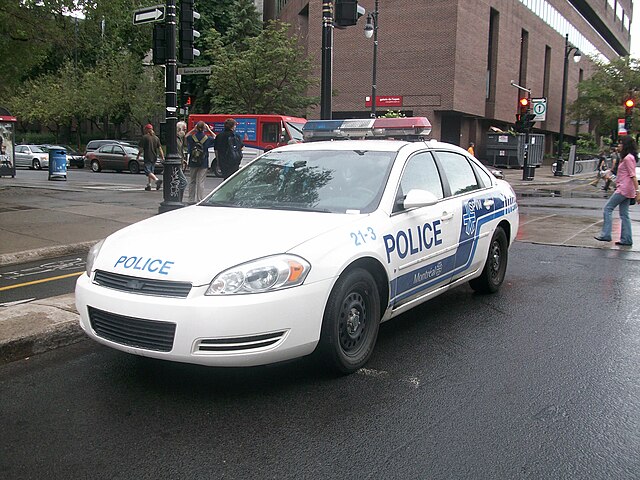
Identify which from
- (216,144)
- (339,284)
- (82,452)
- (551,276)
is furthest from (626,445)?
(216,144)

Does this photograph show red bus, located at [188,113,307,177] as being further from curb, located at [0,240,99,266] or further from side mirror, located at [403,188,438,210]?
side mirror, located at [403,188,438,210]

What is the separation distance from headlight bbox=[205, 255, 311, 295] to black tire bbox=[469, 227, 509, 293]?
126 inches

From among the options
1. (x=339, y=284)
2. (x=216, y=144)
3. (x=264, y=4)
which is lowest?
(x=339, y=284)

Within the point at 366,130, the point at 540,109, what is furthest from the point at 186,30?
the point at 540,109

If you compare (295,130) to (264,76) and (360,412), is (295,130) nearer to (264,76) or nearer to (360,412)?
(264,76)

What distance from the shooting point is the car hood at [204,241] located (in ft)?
12.6

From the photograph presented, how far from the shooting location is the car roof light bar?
6.57 metres

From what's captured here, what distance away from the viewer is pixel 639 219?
14414 mm

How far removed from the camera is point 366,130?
657 cm

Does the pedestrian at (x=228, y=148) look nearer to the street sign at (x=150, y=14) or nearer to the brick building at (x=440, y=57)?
the street sign at (x=150, y=14)

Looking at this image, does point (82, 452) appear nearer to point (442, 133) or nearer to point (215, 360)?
point (215, 360)

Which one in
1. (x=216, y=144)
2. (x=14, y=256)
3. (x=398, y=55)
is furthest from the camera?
(x=398, y=55)

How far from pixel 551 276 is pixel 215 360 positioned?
5.33 meters

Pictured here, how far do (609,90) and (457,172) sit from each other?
175 ft
